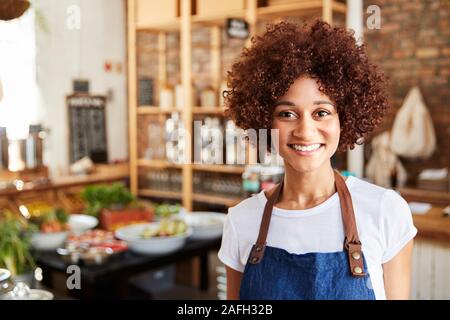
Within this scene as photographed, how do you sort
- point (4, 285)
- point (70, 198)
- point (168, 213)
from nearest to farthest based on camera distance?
point (4, 285), point (168, 213), point (70, 198)

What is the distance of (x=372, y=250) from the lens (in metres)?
0.96

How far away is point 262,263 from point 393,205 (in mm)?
247

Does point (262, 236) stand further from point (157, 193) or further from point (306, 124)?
point (157, 193)

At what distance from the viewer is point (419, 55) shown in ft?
10.9

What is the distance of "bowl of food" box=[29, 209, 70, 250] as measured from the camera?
2.42 metres

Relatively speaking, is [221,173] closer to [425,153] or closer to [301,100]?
[425,153]

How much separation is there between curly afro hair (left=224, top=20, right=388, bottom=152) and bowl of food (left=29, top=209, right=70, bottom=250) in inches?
64.8

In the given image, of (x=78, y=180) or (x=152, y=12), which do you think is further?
(x=78, y=180)

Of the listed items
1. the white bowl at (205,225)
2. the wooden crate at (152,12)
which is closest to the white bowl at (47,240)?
the white bowl at (205,225)

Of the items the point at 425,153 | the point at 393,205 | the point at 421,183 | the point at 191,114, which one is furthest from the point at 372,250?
the point at 191,114

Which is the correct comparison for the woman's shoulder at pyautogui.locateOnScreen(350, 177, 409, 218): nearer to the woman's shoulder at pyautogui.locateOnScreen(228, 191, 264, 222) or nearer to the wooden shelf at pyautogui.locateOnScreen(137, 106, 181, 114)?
the woman's shoulder at pyautogui.locateOnScreen(228, 191, 264, 222)

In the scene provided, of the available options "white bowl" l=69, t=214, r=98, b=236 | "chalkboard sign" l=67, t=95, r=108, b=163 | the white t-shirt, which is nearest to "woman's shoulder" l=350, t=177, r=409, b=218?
the white t-shirt

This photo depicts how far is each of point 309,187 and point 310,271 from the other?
0.15 m

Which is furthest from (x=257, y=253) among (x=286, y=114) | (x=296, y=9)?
(x=296, y=9)
